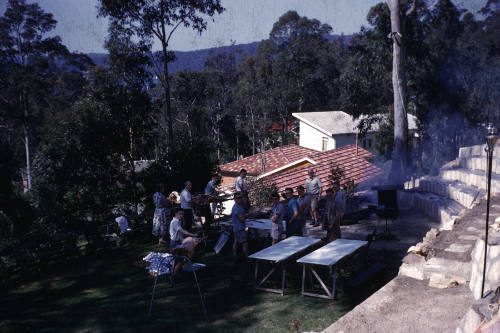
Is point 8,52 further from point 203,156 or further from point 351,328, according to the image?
point 351,328

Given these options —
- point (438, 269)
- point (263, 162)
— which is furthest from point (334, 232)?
point (263, 162)

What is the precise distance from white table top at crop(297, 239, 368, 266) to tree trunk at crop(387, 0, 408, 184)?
927cm

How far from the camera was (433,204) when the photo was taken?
11.7 meters

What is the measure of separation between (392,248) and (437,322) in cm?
480

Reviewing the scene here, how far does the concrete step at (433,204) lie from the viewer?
34.4ft

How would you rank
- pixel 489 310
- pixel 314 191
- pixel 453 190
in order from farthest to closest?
pixel 314 191, pixel 453 190, pixel 489 310

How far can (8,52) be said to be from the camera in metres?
29.2

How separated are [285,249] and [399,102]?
11084 mm

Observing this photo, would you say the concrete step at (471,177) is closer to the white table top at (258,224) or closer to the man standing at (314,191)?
the man standing at (314,191)

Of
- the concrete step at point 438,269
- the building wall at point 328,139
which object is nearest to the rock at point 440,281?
the concrete step at point 438,269

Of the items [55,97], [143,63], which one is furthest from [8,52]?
[143,63]

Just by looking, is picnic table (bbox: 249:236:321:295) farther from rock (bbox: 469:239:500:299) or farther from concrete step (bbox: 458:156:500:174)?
concrete step (bbox: 458:156:500:174)

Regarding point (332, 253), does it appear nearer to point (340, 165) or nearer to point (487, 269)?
point (487, 269)

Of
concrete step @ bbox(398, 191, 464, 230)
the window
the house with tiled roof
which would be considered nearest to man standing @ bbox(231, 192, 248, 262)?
concrete step @ bbox(398, 191, 464, 230)
